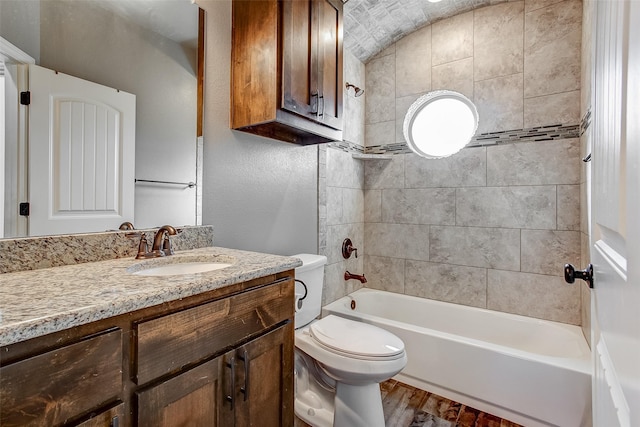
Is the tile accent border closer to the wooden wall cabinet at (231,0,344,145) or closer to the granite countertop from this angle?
the wooden wall cabinet at (231,0,344,145)

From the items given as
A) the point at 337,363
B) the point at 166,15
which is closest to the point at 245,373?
the point at 337,363

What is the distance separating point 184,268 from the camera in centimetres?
119

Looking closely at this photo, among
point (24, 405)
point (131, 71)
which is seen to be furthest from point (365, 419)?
point (131, 71)

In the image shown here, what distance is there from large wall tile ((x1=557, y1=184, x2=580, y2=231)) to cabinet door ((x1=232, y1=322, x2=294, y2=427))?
1947 mm

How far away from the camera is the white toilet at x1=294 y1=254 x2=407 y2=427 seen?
1.32 metres

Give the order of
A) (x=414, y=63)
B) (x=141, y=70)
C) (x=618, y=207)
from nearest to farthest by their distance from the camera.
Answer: (x=618, y=207)
(x=141, y=70)
(x=414, y=63)

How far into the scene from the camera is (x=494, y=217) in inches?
86.2

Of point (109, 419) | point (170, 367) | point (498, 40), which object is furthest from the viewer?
point (498, 40)

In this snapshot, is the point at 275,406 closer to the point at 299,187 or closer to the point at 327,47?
the point at 299,187

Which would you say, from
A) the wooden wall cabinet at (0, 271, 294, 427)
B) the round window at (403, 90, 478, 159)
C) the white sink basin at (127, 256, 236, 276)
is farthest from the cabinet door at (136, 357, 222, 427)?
the round window at (403, 90, 478, 159)

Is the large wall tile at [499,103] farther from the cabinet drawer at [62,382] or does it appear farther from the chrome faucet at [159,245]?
the cabinet drawer at [62,382]

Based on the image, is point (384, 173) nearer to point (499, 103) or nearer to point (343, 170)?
point (343, 170)

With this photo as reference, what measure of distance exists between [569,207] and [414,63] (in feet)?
5.12

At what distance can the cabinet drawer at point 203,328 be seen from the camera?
2.23 ft
